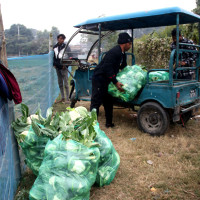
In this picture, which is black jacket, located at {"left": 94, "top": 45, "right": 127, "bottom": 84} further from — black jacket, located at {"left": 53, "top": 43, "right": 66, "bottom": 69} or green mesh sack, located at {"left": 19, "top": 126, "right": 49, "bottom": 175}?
black jacket, located at {"left": 53, "top": 43, "right": 66, "bottom": 69}

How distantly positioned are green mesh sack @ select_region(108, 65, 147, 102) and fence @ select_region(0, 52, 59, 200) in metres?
1.56

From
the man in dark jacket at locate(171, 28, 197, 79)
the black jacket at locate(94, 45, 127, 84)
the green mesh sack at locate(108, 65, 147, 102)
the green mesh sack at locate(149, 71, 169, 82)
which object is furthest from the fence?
the man in dark jacket at locate(171, 28, 197, 79)

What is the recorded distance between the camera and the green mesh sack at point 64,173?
7.10ft

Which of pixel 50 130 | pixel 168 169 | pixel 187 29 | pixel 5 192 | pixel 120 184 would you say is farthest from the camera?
pixel 187 29

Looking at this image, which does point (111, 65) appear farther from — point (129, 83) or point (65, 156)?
point (65, 156)

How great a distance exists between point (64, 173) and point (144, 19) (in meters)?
3.94

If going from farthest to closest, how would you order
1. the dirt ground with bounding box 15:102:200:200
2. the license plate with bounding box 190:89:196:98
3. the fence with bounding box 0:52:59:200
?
the license plate with bounding box 190:89:196:98 < the dirt ground with bounding box 15:102:200:200 < the fence with bounding box 0:52:59:200

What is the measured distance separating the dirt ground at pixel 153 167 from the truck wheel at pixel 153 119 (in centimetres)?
16

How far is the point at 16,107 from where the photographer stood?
3.51 metres

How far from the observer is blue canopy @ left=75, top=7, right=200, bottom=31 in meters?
4.23

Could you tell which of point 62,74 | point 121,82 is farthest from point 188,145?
point 62,74

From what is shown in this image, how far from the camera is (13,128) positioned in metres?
2.72

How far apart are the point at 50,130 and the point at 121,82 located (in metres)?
2.33

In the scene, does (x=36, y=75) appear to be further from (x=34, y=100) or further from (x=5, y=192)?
(x=5, y=192)
